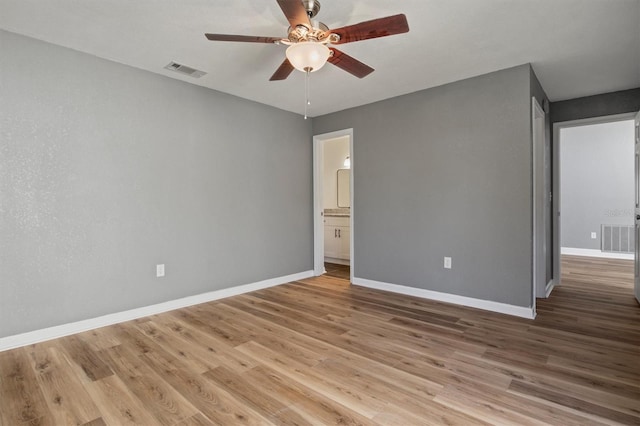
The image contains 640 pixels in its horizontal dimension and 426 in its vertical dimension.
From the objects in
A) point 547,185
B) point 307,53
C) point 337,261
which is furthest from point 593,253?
point 307,53

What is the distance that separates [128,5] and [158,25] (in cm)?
25

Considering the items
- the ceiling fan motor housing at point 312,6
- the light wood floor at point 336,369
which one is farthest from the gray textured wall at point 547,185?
the ceiling fan motor housing at point 312,6

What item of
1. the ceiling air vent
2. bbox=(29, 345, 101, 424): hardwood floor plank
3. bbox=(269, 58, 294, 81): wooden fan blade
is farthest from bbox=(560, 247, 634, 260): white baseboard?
bbox=(29, 345, 101, 424): hardwood floor plank

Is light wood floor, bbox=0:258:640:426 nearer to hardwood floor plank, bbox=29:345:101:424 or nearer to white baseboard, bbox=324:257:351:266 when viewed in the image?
hardwood floor plank, bbox=29:345:101:424

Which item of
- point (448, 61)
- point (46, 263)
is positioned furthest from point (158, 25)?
point (448, 61)

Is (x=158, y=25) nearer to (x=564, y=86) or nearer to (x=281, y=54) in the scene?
(x=281, y=54)

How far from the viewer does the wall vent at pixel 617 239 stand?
19.5 ft

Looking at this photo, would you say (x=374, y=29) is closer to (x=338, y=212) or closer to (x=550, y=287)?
(x=550, y=287)

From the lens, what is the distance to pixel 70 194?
2.70 m

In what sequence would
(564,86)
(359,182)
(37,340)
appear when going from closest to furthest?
(37,340), (564,86), (359,182)

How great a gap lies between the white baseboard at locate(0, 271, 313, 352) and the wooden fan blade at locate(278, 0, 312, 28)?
9.47 ft

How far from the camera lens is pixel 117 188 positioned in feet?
9.71

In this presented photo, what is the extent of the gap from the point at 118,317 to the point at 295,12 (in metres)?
2.97

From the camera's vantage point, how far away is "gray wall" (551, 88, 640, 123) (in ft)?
12.1
